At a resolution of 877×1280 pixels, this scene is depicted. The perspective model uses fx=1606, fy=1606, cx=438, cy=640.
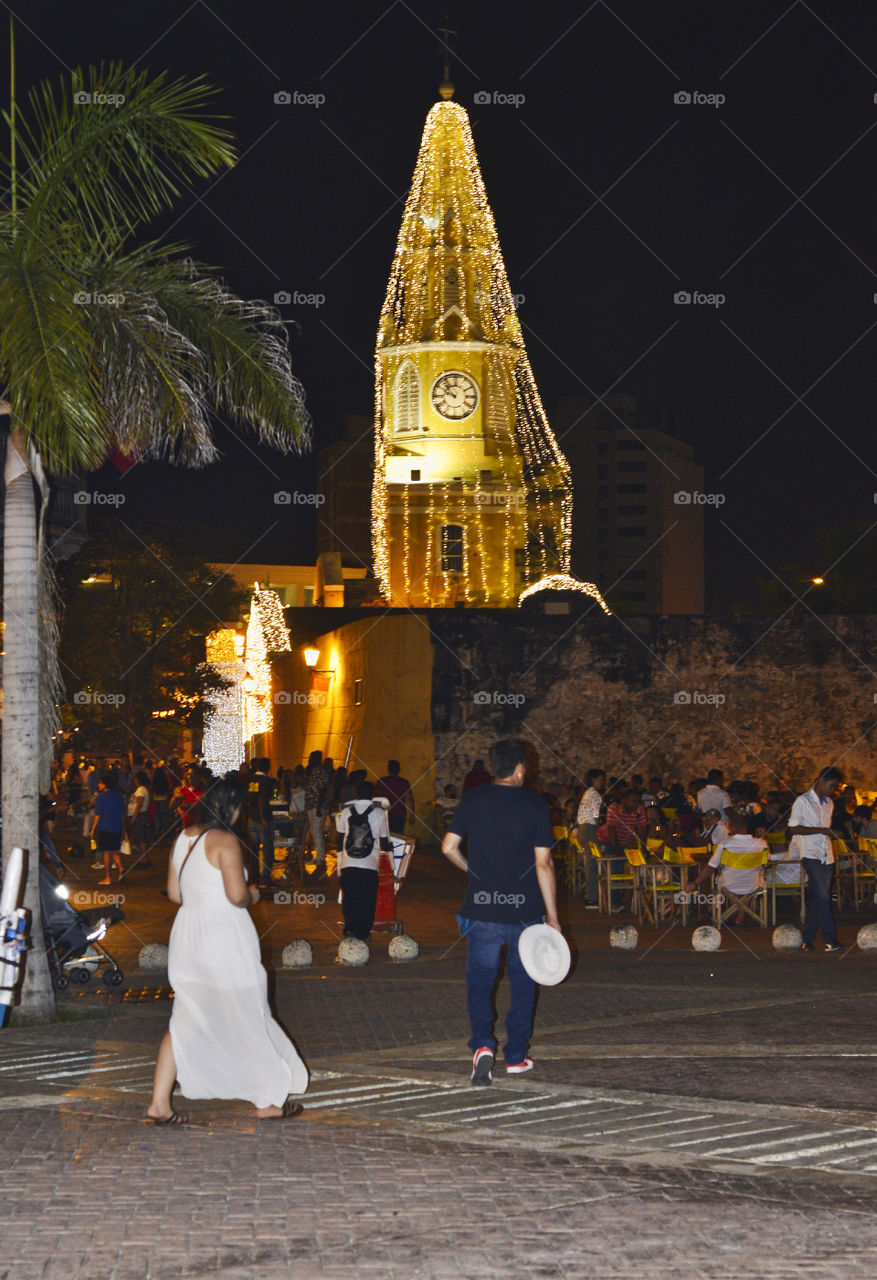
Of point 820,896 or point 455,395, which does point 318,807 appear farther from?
point 455,395

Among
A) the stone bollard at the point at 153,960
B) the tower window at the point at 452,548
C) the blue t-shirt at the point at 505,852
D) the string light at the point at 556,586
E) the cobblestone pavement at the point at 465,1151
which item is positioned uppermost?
the tower window at the point at 452,548

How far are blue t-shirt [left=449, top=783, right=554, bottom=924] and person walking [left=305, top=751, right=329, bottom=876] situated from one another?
52.0ft

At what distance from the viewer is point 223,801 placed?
7297mm

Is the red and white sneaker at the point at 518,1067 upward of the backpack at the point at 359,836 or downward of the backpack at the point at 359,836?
downward

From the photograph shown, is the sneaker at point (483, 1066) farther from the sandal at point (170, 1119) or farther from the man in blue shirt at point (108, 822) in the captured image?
the man in blue shirt at point (108, 822)

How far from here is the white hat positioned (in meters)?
8.02

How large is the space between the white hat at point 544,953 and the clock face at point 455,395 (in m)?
42.9

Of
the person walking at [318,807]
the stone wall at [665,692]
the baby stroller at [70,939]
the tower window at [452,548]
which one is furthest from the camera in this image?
the tower window at [452,548]

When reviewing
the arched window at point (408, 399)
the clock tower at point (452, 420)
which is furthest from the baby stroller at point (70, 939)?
the arched window at point (408, 399)

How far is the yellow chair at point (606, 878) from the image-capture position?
19219 mm

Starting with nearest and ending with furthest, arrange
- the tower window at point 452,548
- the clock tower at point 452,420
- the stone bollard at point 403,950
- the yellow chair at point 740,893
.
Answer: the stone bollard at point 403,950
the yellow chair at point 740,893
the clock tower at point 452,420
the tower window at point 452,548

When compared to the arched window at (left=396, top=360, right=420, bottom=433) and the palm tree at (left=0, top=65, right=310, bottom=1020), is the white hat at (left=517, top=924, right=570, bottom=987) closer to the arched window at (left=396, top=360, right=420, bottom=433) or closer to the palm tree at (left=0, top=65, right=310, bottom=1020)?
the palm tree at (left=0, top=65, right=310, bottom=1020)

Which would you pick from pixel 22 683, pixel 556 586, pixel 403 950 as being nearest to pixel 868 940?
pixel 403 950

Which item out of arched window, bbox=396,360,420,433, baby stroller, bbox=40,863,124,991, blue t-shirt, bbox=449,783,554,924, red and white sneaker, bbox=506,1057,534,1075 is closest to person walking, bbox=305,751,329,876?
baby stroller, bbox=40,863,124,991
